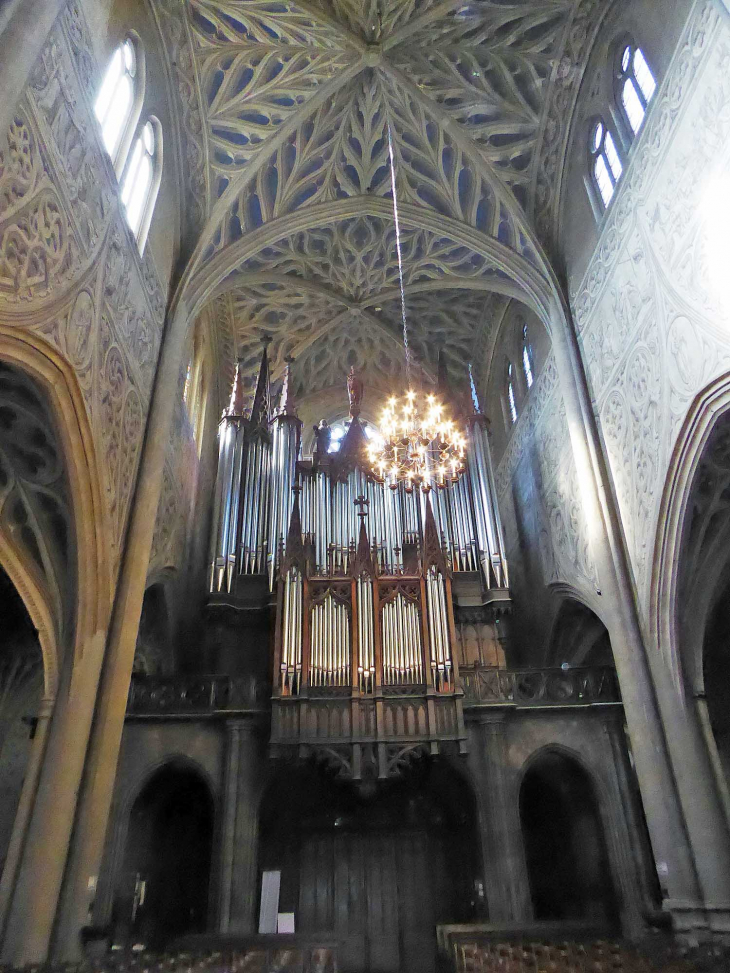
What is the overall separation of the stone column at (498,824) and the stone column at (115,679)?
21.4ft

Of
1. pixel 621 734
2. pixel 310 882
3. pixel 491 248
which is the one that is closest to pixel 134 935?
pixel 310 882

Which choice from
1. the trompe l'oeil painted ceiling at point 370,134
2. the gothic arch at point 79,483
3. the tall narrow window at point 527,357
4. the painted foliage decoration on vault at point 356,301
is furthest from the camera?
the tall narrow window at point 527,357

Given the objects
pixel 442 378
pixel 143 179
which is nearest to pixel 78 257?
pixel 143 179

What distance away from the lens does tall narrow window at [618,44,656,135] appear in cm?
1101

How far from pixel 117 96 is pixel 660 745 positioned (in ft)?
43.7

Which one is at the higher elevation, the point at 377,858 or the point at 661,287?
the point at 661,287

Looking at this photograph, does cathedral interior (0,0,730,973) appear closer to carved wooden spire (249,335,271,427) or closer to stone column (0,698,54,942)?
stone column (0,698,54,942)

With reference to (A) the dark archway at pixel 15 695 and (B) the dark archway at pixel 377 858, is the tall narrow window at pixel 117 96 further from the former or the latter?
(B) the dark archway at pixel 377 858

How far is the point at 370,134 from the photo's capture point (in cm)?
1507

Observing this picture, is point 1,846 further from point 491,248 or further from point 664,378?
point 491,248

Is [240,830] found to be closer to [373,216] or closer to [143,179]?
[143,179]

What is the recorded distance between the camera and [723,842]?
8.88 meters

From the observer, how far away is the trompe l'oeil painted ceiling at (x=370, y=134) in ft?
43.2

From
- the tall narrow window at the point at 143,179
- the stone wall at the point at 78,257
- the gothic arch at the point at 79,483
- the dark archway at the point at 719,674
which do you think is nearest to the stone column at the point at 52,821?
the gothic arch at the point at 79,483
